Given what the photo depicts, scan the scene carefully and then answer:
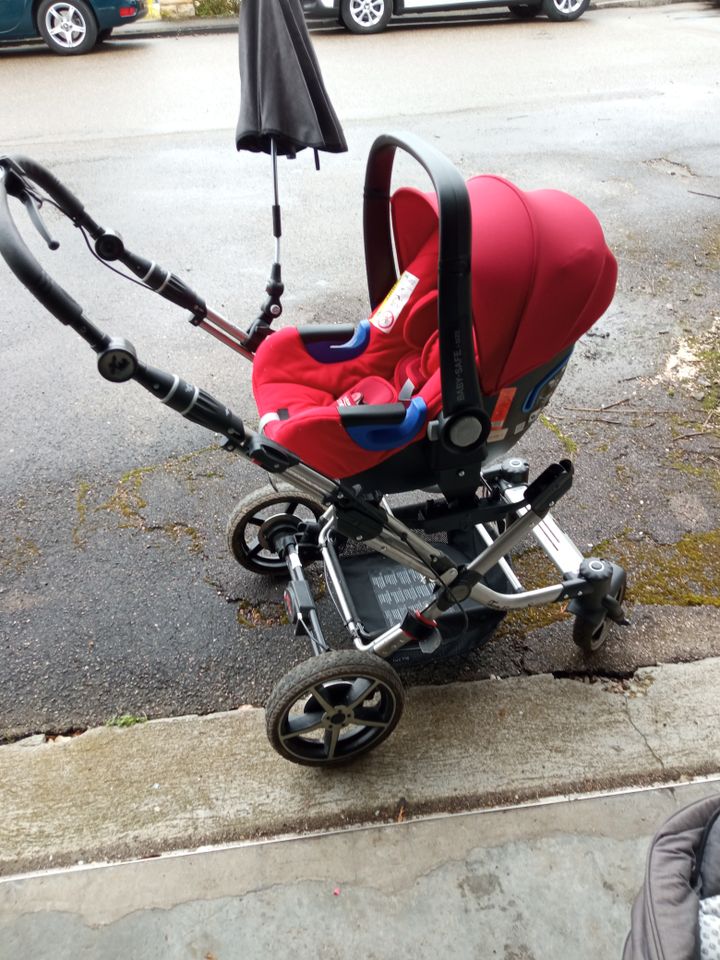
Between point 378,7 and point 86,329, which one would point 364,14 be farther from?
point 86,329

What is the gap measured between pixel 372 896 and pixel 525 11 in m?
12.4

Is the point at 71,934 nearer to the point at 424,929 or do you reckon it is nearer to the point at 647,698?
the point at 424,929

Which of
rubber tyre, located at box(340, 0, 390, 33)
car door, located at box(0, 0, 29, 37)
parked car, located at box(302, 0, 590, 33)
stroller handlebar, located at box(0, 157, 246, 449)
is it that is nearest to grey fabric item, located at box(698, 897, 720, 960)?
stroller handlebar, located at box(0, 157, 246, 449)

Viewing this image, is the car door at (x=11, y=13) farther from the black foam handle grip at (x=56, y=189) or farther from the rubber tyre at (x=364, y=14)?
the black foam handle grip at (x=56, y=189)

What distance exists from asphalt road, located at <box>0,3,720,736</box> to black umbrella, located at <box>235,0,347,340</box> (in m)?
1.42

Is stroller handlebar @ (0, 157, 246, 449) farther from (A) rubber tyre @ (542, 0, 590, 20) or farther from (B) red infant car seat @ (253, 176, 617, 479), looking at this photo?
(A) rubber tyre @ (542, 0, 590, 20)

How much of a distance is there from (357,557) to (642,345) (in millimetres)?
2595

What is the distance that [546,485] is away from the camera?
7.19 feet

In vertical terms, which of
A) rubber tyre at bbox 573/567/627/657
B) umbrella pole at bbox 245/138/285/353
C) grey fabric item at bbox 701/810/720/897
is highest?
umbrella pole at bbox 245/138/285/353

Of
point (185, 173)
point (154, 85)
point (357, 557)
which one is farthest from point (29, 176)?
point (154, 85)

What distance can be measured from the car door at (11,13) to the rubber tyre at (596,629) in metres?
9.82

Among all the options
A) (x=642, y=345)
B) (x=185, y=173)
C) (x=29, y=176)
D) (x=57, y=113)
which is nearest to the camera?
(x=29, y=176)

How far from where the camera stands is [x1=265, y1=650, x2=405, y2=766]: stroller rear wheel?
209 cm

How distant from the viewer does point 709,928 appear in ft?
4.78
